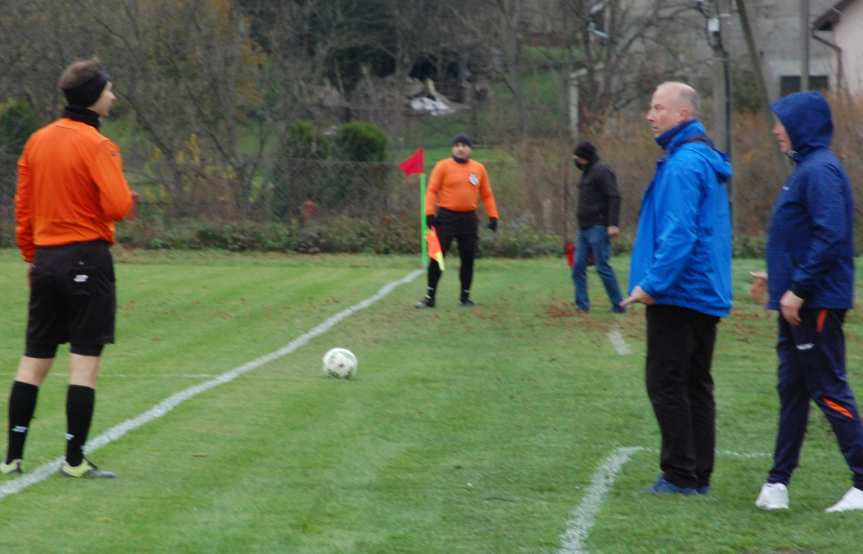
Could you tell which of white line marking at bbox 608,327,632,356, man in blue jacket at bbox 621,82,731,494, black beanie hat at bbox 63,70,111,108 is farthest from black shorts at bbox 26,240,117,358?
white line marking at bbox 608,327,632,356

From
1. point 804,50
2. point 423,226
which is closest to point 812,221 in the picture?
point 423,226

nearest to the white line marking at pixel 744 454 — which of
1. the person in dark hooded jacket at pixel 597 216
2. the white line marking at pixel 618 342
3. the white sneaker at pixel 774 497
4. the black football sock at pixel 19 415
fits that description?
the white sneaker at pixel 774 497

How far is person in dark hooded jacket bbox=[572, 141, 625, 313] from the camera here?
1574 centimetres

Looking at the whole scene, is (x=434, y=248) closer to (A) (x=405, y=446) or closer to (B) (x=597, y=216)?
(B) (x=597, y=216)

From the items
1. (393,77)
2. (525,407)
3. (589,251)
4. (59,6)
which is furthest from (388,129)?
(525,407)

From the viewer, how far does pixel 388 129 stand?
39469mm

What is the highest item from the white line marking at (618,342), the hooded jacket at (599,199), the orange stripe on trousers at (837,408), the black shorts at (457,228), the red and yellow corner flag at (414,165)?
the red and yellow corner flag at (414,165)

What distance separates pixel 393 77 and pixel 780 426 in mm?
41194

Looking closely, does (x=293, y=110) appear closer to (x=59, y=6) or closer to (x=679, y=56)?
(x=59, y=6)

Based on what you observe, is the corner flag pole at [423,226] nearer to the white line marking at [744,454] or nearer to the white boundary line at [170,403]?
the white boundary line at [170,403]

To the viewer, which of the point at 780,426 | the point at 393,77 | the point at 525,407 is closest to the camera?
the point at 780,426

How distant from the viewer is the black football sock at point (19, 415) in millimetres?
6977

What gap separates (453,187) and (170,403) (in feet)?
25.6

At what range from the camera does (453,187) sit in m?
16.6
